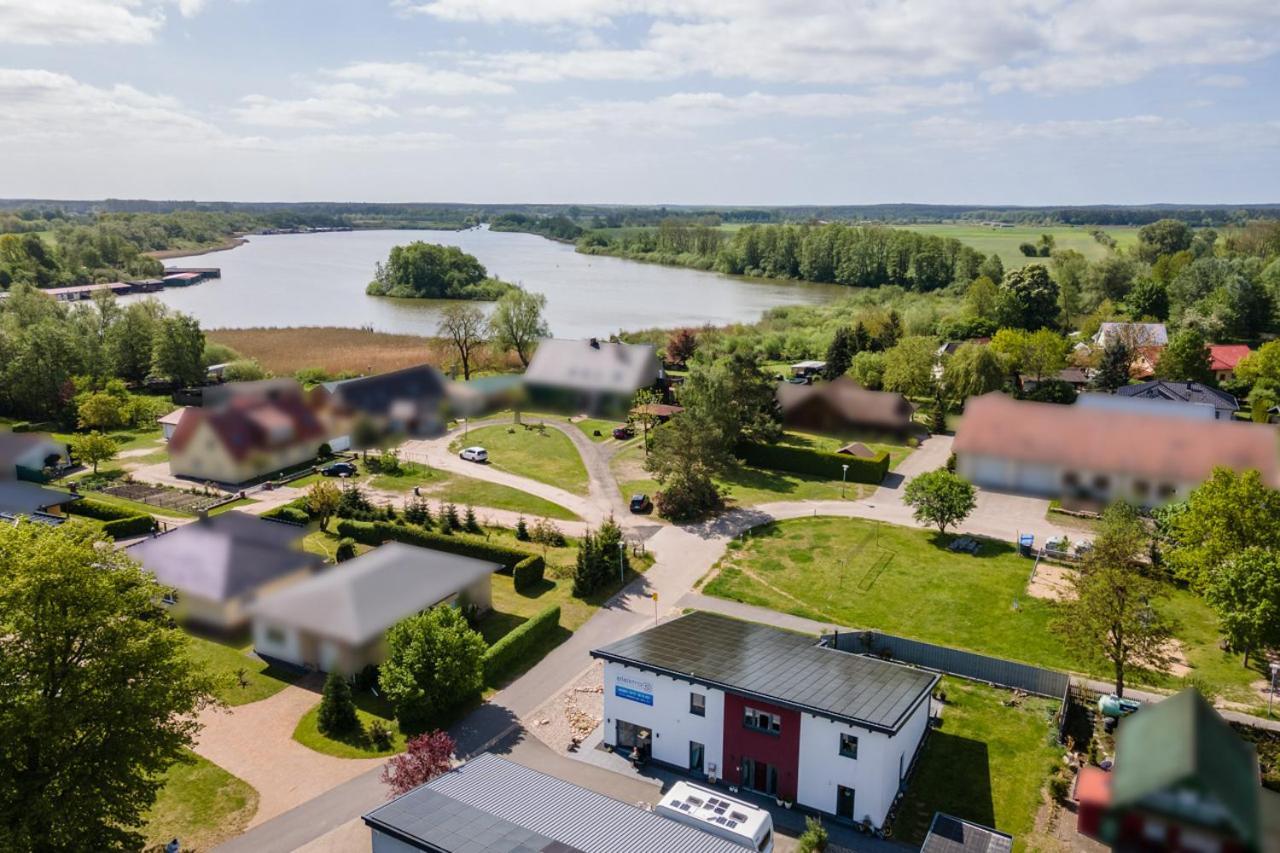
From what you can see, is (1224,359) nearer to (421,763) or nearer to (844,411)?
(844,411)

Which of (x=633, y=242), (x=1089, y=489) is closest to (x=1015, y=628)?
(x=1089, y=489)

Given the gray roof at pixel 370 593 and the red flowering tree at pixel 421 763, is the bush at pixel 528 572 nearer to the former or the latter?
→ the gray roof at pixel 370 593

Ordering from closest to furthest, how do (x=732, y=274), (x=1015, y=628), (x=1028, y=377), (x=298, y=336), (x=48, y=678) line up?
1. (x=48, y=678)
2. (x=1015, y=628)
3. (x=298, y=336)
4. (x=1028, y=377)
5. (x=732, y=274)

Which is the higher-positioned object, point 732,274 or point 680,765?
point 732,274

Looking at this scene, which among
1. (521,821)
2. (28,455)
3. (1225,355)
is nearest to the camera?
(521,821)

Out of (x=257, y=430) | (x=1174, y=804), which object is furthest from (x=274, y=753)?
(x=1174, y=804)

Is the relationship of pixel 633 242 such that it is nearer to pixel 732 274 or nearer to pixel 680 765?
pixel 732 274
